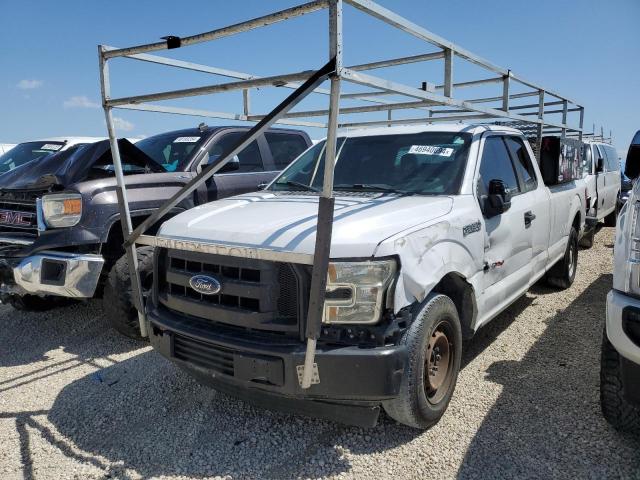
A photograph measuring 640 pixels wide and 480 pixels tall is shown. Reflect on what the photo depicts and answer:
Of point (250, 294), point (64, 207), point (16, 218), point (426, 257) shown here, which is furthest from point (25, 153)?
point (426, 257)

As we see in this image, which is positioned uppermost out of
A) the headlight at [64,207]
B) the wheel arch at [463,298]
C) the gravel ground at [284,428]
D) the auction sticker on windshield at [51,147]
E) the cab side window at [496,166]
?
the auction sticker on windshield at [51,147]

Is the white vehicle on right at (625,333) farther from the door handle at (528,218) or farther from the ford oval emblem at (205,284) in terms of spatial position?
the ford oval emblem at (205,284)

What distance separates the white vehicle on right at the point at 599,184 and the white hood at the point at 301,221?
481 cm

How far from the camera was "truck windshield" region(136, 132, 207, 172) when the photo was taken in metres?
5.36

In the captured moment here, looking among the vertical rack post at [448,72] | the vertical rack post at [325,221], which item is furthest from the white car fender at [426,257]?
the vertical rack post at [448,72]

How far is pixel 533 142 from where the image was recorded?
609 centimetres

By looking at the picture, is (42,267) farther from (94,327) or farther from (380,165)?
(380,165)

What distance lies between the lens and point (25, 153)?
8.67 meters

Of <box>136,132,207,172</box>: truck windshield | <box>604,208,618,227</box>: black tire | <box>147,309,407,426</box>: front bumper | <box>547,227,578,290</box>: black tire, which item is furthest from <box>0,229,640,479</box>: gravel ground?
<box>604,208,618,227</box>: black tire

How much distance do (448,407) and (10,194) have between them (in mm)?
4176

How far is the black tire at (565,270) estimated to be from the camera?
5770 millimetres

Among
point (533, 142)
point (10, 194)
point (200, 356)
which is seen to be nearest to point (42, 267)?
point (10, 194)

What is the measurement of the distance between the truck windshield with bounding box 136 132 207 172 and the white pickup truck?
1.82m

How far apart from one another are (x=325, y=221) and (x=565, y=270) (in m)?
4.49
